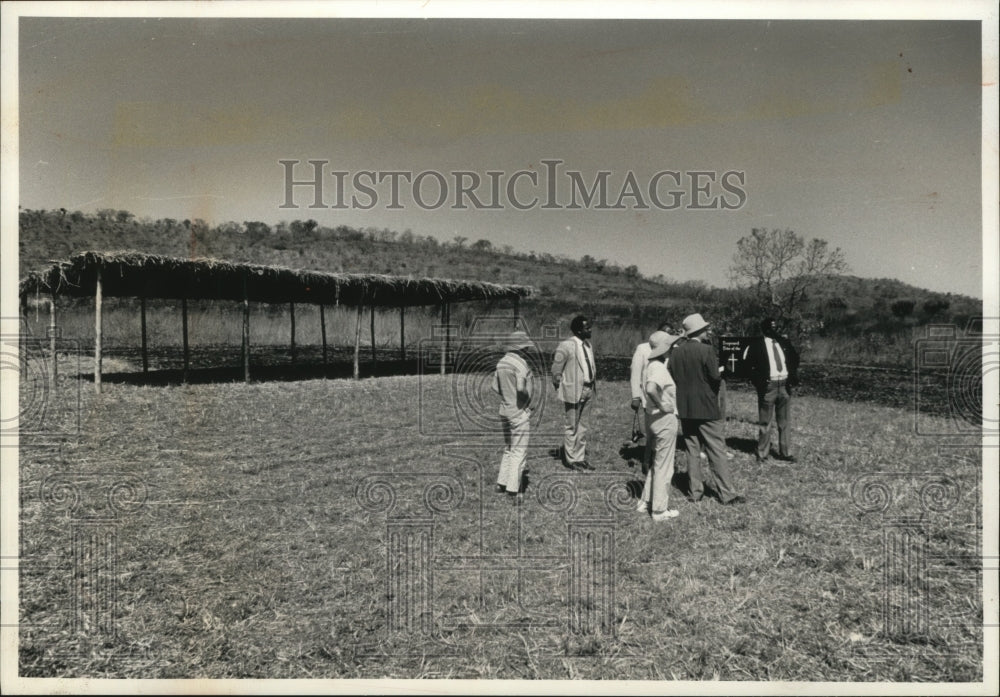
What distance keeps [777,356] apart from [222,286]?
11028 millimetres

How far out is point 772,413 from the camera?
22.0ft

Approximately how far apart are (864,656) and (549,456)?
3648 millimetres

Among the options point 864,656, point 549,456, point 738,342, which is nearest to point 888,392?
point 738,342

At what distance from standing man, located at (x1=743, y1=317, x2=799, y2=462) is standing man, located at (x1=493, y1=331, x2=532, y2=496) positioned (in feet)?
9.86

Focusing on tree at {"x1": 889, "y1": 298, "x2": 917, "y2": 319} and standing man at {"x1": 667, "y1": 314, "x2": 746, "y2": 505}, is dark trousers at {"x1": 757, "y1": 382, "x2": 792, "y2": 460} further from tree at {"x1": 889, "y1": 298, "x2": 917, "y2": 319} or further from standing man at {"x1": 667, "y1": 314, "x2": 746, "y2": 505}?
tree at {"x1": 889, "y1": 298, "x2": 917, "y2": 319}

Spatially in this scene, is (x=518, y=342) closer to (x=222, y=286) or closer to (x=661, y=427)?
(x=661, y=427)

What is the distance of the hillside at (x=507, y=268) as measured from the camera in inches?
434

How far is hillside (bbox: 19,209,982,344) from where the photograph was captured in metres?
11.0

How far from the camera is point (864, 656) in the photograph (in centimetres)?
337

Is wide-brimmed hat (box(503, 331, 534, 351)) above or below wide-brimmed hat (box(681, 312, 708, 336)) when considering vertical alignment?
below

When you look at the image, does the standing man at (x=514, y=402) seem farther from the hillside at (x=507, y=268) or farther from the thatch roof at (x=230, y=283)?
the thatch roof at (x=230, y=283)

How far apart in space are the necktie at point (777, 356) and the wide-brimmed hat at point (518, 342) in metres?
3.08
